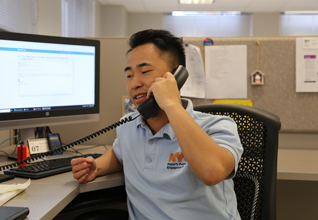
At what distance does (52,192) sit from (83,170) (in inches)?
4.6

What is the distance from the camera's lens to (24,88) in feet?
3.60

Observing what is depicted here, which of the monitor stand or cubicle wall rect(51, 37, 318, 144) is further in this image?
cubicle wall rect(51, 37, 318, 144)

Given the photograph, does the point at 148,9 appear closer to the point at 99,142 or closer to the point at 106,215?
the point at 99,142

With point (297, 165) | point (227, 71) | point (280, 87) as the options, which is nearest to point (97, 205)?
point (297, 165)

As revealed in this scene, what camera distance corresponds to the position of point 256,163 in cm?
81

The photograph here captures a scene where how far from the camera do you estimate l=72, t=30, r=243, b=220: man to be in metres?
0.69

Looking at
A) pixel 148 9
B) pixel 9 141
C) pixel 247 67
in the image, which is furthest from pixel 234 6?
pixel 9 141

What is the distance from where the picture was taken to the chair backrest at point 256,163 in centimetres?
77

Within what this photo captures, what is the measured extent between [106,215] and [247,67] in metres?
0.93

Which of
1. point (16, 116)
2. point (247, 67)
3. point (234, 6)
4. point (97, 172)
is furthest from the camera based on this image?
point (234, 6)

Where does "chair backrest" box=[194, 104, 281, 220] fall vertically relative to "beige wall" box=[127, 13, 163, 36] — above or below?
below

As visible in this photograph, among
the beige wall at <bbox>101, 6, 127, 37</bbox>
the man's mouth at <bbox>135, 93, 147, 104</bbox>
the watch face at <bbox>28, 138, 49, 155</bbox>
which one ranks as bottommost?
the watch face at <bbox>28, 138, 49, 155</bbox>

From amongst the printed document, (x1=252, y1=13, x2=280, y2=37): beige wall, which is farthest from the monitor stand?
(x1=252, y1=13, x2=280, y2=37): beige wall

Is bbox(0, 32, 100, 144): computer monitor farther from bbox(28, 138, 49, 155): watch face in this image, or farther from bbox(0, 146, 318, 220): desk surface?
bbox(0, 146, 318, 220): desk surface
